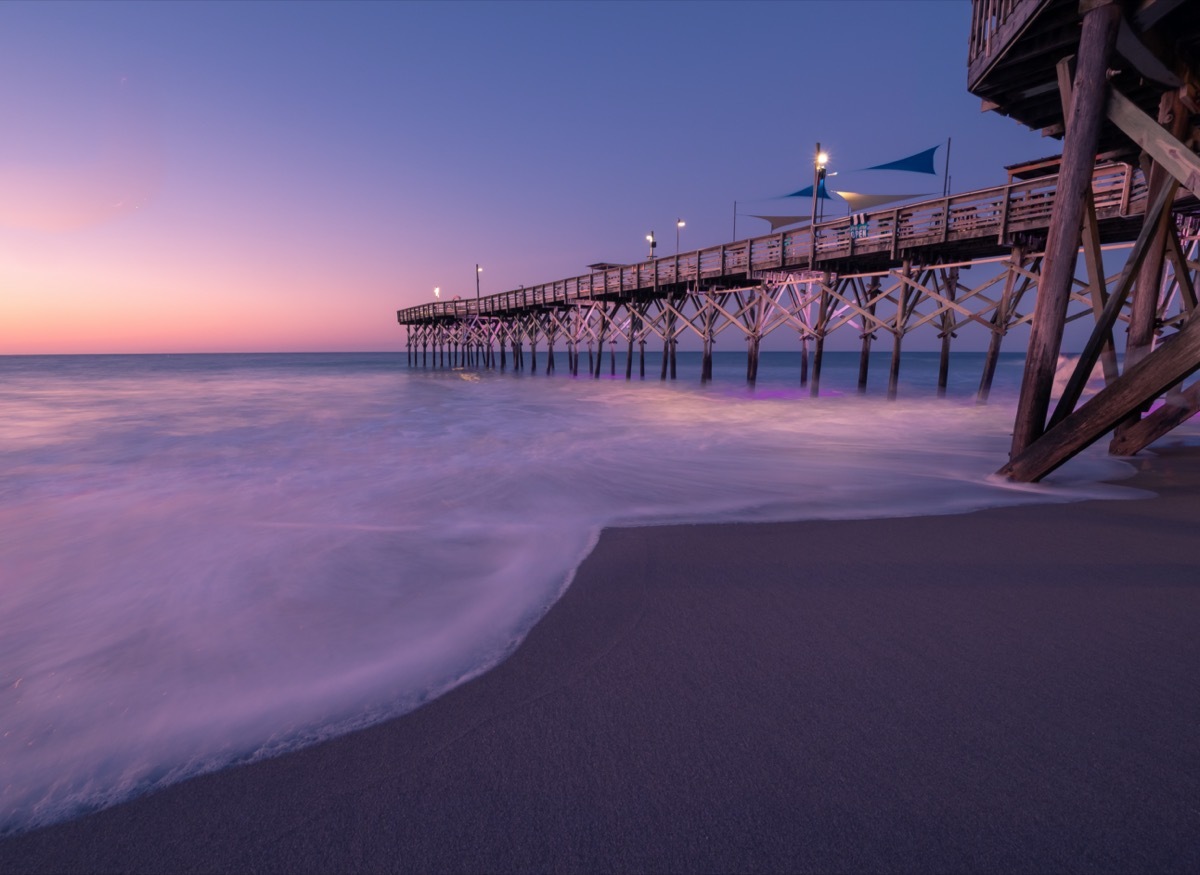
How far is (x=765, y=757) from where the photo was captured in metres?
1.69

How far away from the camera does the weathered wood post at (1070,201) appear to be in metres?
3.98

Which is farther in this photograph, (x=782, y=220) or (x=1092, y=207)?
(x=782, y=220)

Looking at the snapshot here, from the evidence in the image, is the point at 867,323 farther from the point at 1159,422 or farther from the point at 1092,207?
the point at 1092,207

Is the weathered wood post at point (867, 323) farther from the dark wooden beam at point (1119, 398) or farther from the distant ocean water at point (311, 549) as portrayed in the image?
the dark wooden beam at point (1119, 398)

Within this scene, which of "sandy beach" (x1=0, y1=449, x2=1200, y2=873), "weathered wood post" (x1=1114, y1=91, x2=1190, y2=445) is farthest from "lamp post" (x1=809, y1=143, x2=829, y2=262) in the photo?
"sandy beach" (x1=0, y1=449, x2=1200, y2=873)

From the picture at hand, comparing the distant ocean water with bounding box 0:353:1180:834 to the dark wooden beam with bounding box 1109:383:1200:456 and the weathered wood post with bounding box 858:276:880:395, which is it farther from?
the weathered wood post with bounding box 858:276:880:395

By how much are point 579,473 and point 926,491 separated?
367 centimetres

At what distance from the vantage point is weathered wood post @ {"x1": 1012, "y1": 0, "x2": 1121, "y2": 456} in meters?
3.98

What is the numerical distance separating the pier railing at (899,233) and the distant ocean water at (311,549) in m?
4.44

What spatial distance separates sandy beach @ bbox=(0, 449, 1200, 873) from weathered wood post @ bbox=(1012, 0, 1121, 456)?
2205 mm

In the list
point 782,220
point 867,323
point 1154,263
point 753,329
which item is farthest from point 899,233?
point 782,220

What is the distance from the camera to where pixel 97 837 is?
4.99 ft

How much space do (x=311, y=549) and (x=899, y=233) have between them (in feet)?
46.3

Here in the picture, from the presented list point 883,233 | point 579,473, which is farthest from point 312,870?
point 883,233
